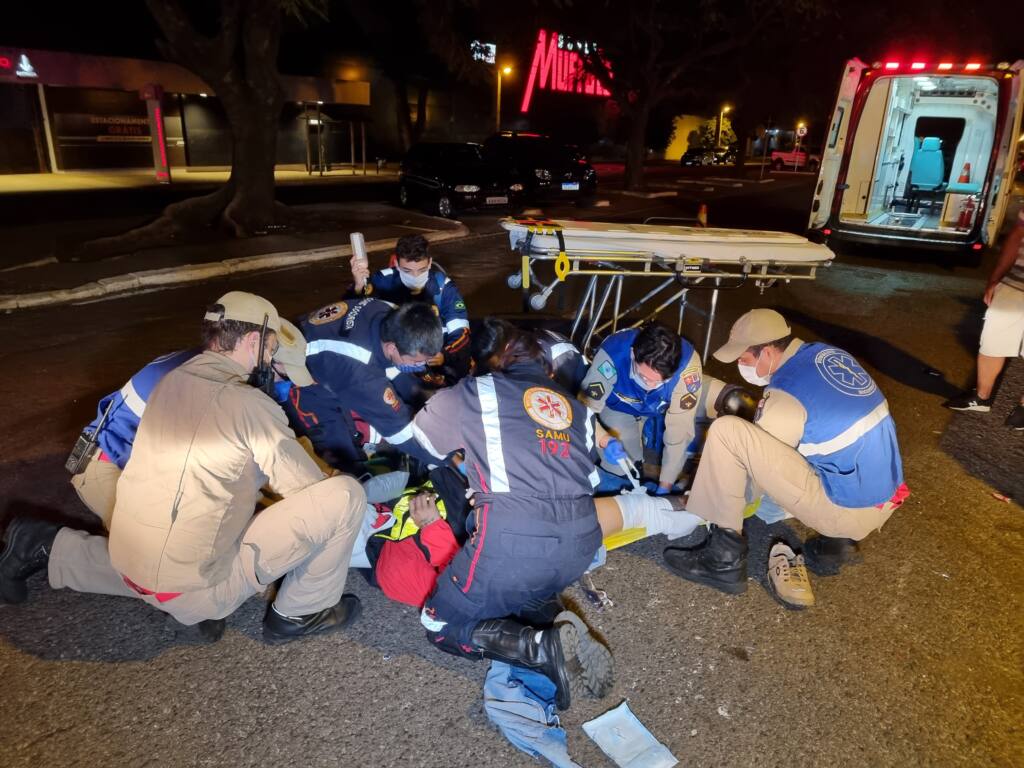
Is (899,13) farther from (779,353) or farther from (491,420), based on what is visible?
(491,420)

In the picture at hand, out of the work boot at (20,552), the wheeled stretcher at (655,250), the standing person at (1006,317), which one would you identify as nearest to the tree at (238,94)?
the wheeled stretcher at (655,250)

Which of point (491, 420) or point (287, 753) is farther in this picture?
point (491, 420)

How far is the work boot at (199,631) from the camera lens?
2.72 m

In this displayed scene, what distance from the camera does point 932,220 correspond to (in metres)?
11.5

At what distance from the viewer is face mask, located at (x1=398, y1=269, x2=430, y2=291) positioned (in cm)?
476

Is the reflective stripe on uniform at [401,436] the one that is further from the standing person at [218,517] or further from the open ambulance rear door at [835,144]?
the open ambulance rear door at [835,144]

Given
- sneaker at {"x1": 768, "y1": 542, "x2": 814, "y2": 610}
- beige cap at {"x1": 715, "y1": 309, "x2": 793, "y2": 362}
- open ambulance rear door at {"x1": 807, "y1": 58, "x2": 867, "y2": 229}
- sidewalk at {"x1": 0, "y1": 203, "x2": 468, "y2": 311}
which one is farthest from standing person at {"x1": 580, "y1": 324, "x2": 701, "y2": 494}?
open ambulance rear door at {"x1": 807, "y1": 58, "x2": 867, "y2": 229}

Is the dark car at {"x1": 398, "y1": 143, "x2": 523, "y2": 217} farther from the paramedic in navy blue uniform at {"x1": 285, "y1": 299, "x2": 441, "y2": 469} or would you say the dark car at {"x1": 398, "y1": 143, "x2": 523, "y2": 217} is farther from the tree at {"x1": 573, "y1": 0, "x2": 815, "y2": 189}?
the paramedic in navy blue uniform at {"x1": 285, "y1": 299, "x2": 441, "y2": 469}

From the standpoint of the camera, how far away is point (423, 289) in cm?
482

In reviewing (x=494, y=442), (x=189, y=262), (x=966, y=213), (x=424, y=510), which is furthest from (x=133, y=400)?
(x=966, y=213)

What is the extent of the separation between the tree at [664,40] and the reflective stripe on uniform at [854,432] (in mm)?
17970

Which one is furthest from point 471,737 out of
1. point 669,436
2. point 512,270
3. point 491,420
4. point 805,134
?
point 805,134

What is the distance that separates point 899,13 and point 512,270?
1670 centimetres

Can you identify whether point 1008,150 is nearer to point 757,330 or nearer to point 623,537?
point 757,330
